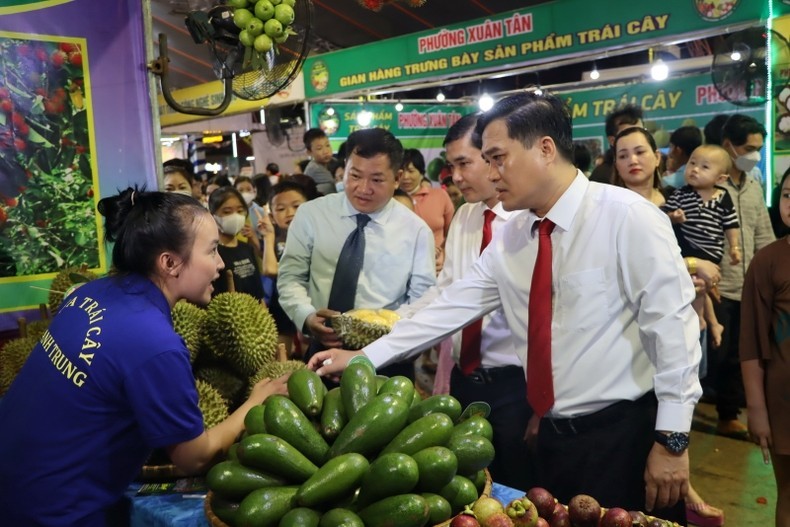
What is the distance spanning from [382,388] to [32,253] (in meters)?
2.03

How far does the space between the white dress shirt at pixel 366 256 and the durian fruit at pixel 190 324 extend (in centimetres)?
95

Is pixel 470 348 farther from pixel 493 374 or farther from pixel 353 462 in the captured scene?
pixel 353 462

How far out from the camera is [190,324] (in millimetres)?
2383

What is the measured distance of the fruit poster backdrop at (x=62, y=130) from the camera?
295cm

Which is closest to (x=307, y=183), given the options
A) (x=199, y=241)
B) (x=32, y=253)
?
(x=32, y=253)

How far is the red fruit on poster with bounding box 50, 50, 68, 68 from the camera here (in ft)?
9.76

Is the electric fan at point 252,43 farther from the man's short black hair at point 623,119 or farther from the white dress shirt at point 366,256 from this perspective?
the man's short black hair at point 623,119

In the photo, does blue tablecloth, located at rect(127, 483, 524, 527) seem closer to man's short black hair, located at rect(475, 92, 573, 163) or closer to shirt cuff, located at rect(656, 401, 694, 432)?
shirt cuff, located at rect(656, 401, 694, 432)

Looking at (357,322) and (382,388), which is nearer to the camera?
(382,388)

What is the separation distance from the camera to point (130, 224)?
1903 mm

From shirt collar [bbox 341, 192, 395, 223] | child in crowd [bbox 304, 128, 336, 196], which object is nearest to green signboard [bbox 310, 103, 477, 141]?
child in crowd [bbox 304, 128, 336, 196]

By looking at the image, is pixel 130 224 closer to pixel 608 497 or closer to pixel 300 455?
pixel 300 455

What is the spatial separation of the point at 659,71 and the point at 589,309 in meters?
6.63

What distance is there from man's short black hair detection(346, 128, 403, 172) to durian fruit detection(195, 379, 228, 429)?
140 centimetres
